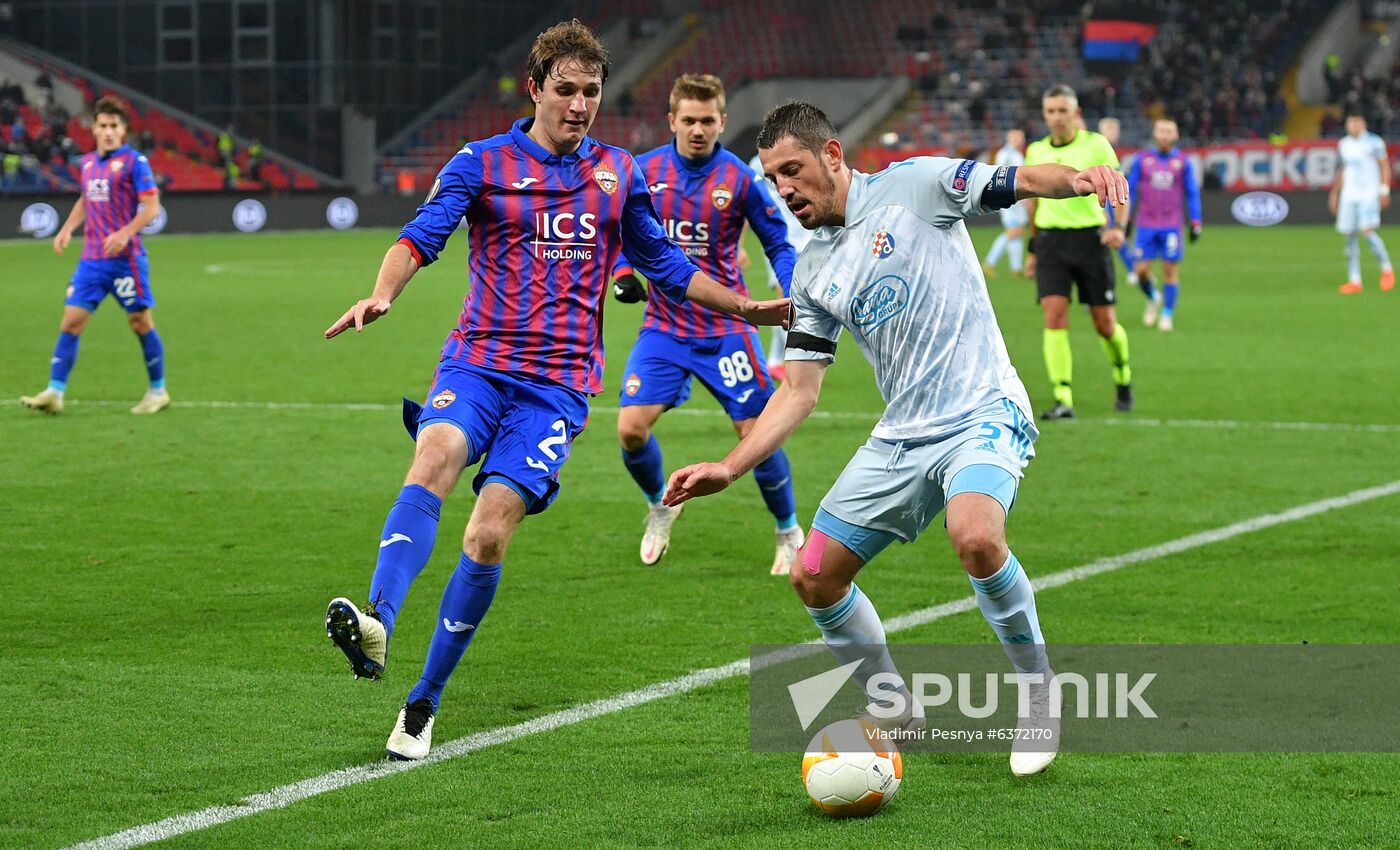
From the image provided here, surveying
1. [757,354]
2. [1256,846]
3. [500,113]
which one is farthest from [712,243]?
[500,113]

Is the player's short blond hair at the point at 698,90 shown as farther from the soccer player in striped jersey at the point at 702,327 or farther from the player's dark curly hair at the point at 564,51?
the player's dark curly hair at the point at 564,51

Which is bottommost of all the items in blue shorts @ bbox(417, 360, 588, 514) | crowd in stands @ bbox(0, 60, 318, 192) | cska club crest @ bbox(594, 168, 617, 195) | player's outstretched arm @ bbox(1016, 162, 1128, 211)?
crowd in stands @ bbox(0, 60, 318, 192)

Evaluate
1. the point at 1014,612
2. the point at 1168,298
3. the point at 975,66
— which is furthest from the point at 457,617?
the point at 975,66

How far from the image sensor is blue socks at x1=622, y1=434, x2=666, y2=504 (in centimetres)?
838

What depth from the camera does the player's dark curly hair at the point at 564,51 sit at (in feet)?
18.4

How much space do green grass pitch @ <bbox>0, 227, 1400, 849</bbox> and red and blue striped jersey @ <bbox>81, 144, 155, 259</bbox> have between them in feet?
4.40

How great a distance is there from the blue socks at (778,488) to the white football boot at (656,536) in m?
0.47

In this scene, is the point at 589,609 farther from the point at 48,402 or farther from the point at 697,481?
the point at 48,402

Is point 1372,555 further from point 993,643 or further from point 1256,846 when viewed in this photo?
point 1256,846

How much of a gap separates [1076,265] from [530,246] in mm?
8109

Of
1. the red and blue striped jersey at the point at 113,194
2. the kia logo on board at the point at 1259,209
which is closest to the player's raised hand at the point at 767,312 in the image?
the red and blue striped jersey at the point at 113,194

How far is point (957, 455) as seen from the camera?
5.03m

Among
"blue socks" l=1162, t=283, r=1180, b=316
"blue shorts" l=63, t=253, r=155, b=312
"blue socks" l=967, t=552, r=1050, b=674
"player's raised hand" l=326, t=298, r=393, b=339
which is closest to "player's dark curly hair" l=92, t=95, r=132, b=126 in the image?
"blue shorts" l=63, t=253, r=155, b=312
